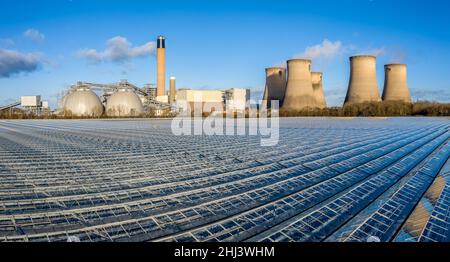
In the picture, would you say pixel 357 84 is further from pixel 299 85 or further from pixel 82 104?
pixel 82 104

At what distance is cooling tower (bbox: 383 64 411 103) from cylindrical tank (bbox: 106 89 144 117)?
61.4 feet

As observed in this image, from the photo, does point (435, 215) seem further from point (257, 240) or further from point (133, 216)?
point (133, 216)

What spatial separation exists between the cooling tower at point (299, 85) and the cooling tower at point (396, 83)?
18.8 ft

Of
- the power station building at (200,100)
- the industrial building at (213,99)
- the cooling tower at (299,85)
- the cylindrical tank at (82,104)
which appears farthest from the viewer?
the industrial building at (213,99)

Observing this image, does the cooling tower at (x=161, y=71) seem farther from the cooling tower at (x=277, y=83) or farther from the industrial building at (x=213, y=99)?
the cooling tower at (x=277, y=83)

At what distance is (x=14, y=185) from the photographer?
108 inches

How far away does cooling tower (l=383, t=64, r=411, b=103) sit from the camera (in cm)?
2559

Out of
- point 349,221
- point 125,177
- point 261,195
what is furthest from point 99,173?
point 349,221

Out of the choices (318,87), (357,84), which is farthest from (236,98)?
(357,84)

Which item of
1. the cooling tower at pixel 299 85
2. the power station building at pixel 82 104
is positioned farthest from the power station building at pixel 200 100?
the cooling tower at pixel 299 85

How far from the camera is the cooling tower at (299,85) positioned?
25.5 metres

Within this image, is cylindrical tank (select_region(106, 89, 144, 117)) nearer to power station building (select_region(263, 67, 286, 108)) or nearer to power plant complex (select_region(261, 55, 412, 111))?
power station building (select_region(263, 67, 286, 108))

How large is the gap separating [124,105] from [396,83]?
2054 cm

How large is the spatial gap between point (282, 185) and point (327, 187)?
34cm
